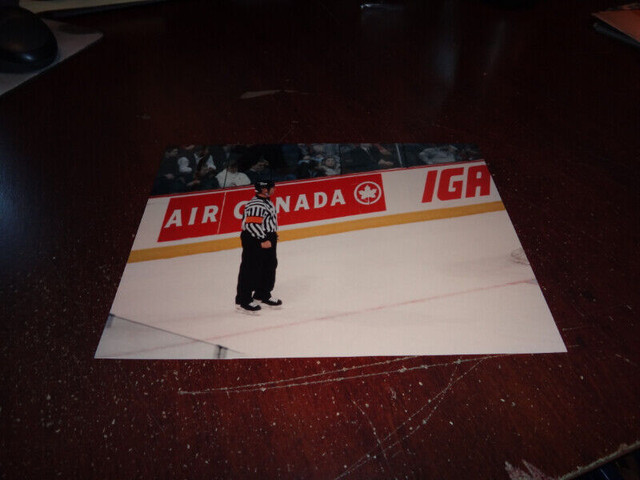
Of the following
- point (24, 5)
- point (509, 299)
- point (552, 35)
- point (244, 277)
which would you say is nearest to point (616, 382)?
point (509, 299)

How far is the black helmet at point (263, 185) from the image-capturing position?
18.5 inches

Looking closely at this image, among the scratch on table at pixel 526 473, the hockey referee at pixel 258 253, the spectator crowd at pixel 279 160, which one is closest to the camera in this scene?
the scratch on table at pixel 526 473

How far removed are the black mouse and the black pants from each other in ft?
1.58

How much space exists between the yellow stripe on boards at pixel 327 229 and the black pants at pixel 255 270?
1cm

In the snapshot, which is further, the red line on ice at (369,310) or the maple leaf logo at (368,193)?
the maple leaf logo at (368,193)

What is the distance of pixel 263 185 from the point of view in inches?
18.6

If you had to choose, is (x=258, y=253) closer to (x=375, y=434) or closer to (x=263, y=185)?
(x=263, y=185)

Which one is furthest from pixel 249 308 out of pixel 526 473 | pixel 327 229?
pixel 526 473

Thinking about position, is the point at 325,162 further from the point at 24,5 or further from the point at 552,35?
the point at 24,5

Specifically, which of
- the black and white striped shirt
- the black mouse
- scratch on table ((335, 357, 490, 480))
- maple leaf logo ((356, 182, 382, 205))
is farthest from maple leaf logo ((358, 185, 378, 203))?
the black mouse

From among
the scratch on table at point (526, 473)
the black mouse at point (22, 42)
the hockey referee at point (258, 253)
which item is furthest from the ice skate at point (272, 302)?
the black mouse at point (22, 42)

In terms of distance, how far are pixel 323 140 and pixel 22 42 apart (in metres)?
0.48

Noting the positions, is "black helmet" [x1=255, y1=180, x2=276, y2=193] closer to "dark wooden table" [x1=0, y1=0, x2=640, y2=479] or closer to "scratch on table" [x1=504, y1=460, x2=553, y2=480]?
"dark wooden table" [x1=0, y1=0, x2=640, y2=479]

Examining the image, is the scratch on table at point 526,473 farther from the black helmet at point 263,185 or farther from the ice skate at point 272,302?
the black helmet at point 263,185
